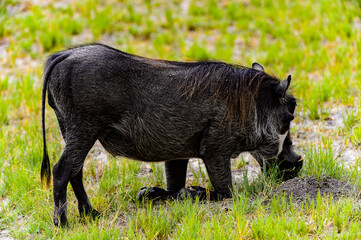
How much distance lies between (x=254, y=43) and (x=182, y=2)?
205cm

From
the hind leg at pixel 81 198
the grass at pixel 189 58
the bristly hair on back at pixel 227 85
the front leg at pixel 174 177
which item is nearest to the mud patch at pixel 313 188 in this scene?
the grass at pixel 189 58

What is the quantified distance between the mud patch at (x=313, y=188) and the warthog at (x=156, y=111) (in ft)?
1.25

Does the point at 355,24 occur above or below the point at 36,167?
above

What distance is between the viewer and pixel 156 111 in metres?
4.13

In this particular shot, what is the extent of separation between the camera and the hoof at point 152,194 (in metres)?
4.52

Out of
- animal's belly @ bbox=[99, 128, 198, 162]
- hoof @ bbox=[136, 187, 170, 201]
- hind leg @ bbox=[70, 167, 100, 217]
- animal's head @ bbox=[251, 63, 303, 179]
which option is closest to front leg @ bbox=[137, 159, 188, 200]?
hoof @ bbox=[136, 187, 170, 201]

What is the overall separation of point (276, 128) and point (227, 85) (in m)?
0.61

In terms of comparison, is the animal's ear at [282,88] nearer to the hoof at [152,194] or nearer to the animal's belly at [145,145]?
the animal's belly at [145,145]

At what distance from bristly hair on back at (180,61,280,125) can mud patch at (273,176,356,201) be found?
2.17ft

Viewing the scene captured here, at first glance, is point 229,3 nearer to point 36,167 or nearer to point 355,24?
point 355,24

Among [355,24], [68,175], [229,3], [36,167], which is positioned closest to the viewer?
[68,175]

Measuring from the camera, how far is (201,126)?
4219 mm

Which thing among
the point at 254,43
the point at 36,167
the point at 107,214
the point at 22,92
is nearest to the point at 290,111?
the point at 107,214

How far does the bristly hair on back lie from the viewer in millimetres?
4230
